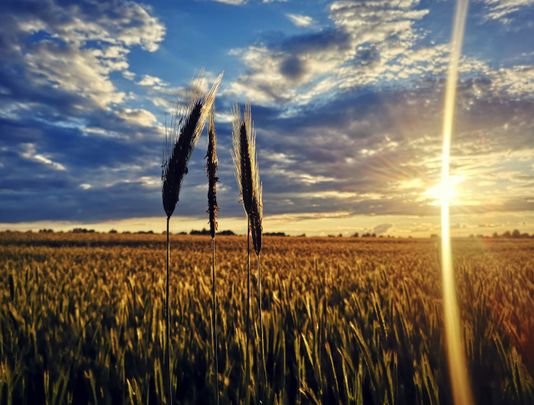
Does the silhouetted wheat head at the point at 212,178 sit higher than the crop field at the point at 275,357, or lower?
higher

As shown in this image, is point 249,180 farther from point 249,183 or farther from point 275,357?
point 275,357

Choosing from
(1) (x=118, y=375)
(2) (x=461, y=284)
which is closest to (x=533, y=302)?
(2) (x=461, y=284)

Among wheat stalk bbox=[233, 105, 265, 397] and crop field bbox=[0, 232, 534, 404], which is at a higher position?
wheat stalk bbox=[233, 105, 265, 397]

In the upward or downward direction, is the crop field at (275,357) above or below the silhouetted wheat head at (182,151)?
below

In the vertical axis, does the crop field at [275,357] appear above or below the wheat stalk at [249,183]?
below

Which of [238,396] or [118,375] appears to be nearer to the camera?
[238,396]

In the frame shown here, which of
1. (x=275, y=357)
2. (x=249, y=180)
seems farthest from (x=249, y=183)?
(x=275, y=357)

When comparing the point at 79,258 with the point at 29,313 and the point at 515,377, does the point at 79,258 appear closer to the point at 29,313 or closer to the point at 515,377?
the point at 29,313

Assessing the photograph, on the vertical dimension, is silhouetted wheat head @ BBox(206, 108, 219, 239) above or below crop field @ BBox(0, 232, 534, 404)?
above

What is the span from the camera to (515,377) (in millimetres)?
2102

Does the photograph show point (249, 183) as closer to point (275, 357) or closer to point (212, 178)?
point (212, 178)

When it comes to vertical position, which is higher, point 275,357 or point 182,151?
point 182,151

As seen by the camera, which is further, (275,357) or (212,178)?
(275,357)

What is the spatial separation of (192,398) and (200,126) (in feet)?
4.96
